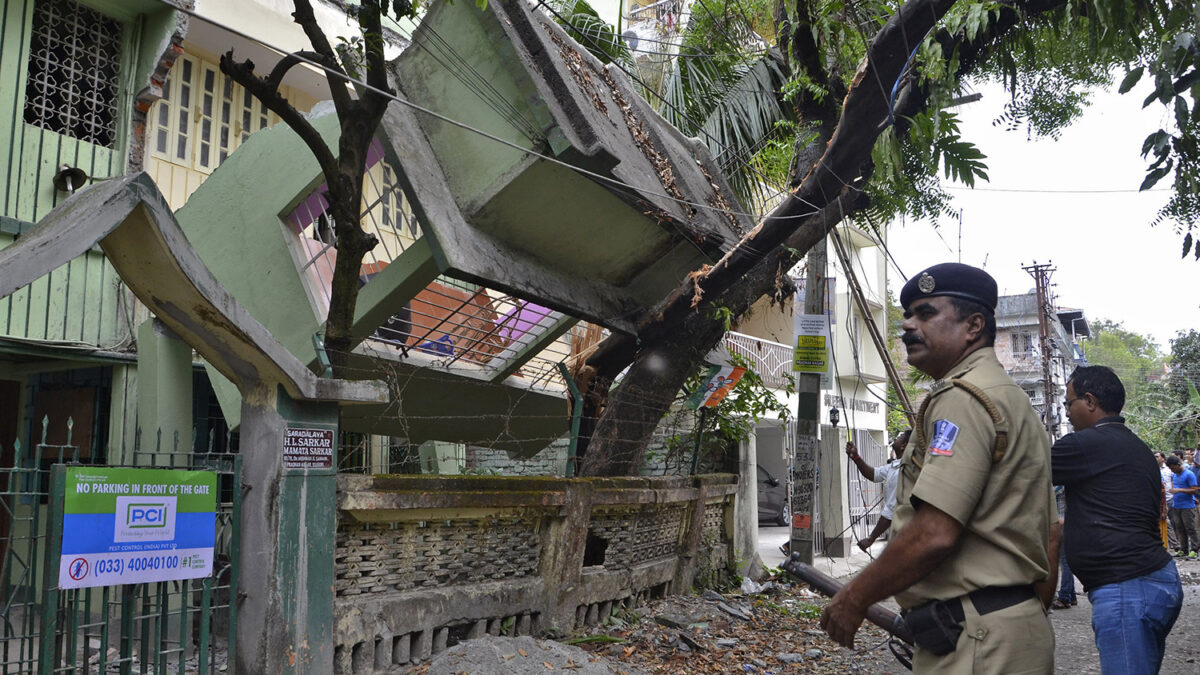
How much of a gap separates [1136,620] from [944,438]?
1846 mm

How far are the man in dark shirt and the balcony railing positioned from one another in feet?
51.1

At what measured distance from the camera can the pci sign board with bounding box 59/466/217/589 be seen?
4266 millimetres

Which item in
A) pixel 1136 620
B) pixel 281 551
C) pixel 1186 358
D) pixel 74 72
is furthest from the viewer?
pixel 1186 358

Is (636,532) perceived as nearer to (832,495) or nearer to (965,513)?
(965,513)

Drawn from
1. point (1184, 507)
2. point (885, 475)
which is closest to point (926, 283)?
point (885, 475)

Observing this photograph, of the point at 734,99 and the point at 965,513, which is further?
the point at 734,99

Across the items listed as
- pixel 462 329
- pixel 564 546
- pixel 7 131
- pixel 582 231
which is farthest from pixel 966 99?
pixel 7 131

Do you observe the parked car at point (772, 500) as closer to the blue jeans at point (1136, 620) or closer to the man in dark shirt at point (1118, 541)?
the man in dark shirt at point (1118, 541)

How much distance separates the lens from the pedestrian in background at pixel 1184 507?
15953 mm

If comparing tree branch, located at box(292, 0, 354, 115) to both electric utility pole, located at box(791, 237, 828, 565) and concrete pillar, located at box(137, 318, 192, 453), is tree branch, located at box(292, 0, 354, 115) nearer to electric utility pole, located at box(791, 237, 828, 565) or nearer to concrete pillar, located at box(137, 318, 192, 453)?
concrete pillar, located at box(137, 318, 192, 453)

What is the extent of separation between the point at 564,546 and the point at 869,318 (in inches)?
211

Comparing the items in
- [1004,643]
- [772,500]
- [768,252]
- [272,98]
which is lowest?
[772,500]

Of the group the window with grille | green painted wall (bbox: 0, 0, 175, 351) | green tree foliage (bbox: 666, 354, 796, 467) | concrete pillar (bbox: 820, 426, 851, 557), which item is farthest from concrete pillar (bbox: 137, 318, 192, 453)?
concrete pillar (bbox: 820, 426, 851, 557)

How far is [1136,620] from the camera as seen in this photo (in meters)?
3.73
